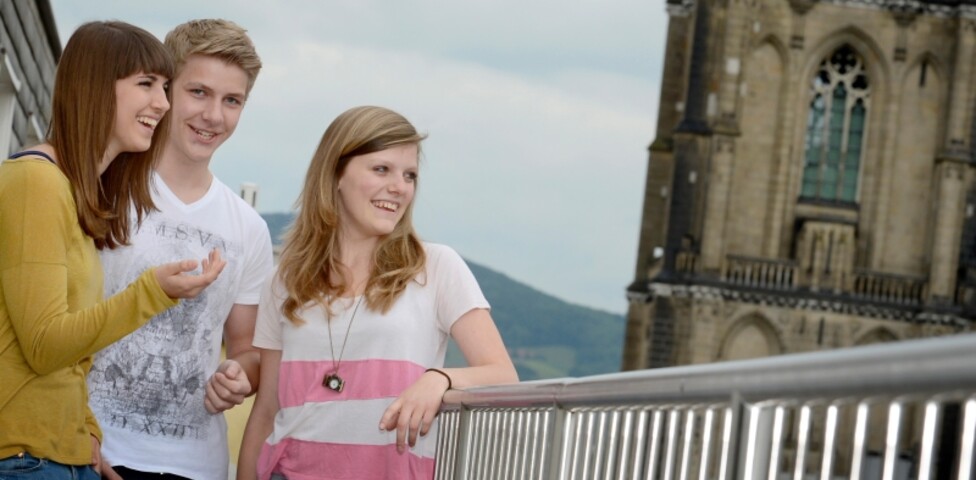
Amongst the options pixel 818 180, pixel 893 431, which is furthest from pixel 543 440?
pixel 818 180

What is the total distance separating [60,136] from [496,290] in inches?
6437

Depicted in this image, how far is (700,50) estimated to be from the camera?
166ft

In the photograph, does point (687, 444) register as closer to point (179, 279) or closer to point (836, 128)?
point (179, 279)

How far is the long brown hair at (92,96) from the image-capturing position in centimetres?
393

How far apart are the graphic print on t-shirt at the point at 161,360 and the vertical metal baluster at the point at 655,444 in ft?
4.44

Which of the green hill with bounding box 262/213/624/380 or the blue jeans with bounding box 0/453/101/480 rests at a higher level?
the blue jeans with bounding box 0/453/101/480

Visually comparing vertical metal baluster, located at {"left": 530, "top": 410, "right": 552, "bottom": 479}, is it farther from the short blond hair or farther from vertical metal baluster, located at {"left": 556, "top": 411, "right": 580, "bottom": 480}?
the short blond hair

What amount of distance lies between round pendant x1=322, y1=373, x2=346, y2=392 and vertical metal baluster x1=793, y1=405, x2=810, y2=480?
1.84m

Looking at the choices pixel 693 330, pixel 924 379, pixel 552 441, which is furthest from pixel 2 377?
pixel 693 330

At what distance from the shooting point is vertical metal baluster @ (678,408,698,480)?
345cm

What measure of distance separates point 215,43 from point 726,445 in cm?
217

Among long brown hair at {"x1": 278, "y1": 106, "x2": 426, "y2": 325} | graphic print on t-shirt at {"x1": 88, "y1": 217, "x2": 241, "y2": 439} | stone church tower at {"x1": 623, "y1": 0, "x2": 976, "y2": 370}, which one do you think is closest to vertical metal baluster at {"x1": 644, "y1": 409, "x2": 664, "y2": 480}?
long brown hair at {"x1": 278, "y1": 106, "x2": 426, "y2": 325}

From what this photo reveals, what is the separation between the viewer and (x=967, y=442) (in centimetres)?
243

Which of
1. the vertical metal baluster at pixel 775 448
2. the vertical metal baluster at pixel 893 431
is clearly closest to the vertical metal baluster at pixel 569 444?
the vertical metal baluster at pixel 775 448
